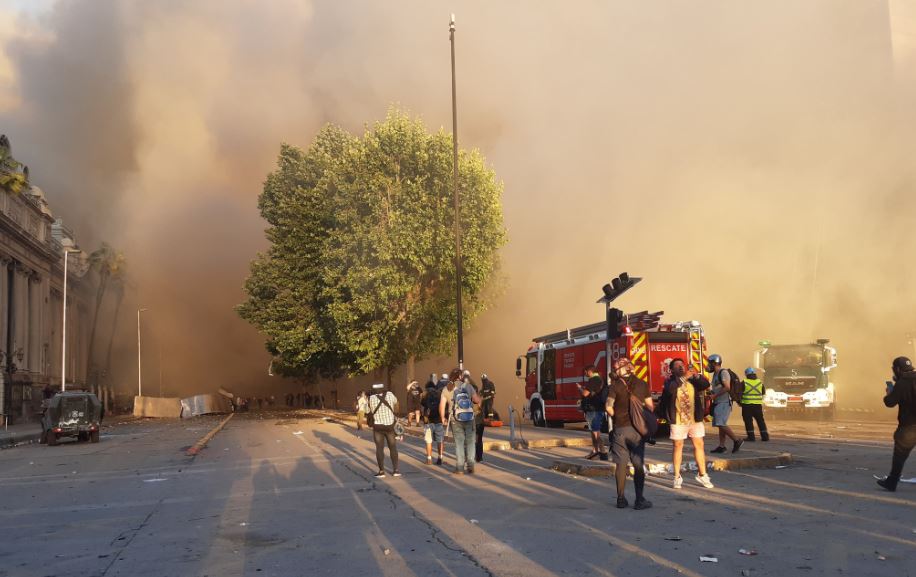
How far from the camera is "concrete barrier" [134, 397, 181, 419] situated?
5641 centimetres

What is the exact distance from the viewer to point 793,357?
26.0 metres

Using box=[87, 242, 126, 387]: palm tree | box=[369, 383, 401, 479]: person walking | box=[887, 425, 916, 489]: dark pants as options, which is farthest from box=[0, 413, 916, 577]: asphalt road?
box=[87, 242, 126, 387]: palm tree

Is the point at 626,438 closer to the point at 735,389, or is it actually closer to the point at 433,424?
the point at 433,424

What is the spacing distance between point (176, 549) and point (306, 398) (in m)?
62.5

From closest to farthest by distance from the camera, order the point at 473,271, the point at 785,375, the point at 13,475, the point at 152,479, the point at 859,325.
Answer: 1. the point at 152,479
2. the point at 13,475
3. the point at 785,375
4. the point at 473,271
5. the point at 859,325

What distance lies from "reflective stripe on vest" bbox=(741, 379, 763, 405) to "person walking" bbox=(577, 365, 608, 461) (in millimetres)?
3385

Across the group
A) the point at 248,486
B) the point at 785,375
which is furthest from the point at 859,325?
the point at 248,486

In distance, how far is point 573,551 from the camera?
21.1ft

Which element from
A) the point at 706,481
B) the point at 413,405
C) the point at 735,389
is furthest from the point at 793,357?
the point at 706,481

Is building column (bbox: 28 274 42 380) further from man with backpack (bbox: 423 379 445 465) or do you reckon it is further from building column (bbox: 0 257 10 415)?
man with backpack (bbox: 423 379 445 465)

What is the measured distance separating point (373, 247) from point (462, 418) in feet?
64.5

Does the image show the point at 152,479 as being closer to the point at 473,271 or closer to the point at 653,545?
the point at 653,545

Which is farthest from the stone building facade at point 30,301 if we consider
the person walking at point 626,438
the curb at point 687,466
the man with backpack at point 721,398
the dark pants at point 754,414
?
the person walking at point 626,438

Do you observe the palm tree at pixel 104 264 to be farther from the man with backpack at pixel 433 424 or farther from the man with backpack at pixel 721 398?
the man with backpack at pixel 721 398
